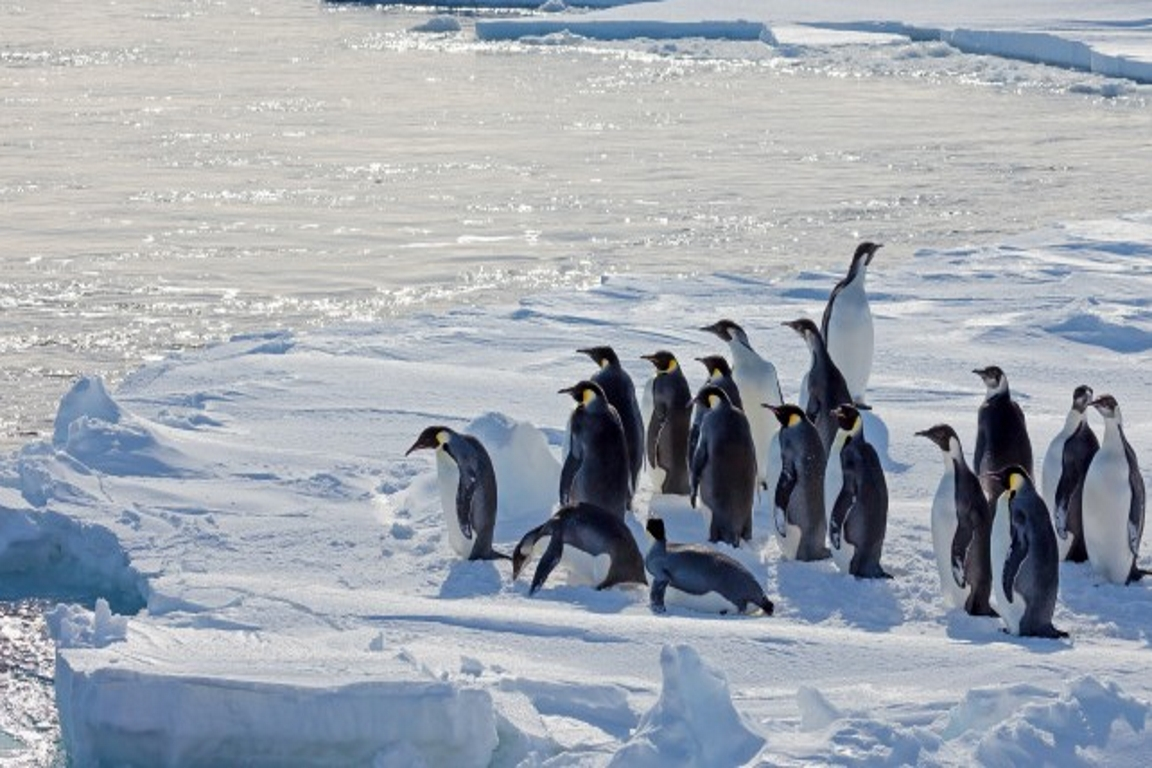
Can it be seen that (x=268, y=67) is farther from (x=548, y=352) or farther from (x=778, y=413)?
(x=778, y=413)

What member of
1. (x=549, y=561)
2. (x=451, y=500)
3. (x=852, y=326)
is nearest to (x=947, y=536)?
(x=549, y=561)

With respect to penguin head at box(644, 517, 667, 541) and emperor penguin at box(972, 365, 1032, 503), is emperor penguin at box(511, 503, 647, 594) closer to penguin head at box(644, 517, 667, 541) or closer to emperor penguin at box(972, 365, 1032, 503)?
penguin head at box(644, 517, 667, 541)

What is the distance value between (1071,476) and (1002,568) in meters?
0.83

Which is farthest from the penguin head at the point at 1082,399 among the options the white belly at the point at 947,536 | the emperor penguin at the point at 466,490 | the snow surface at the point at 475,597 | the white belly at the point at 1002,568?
the emperor penguin at the point at 466,490

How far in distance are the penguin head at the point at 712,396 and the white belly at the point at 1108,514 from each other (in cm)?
119

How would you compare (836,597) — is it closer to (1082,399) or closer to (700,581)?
(700,581)

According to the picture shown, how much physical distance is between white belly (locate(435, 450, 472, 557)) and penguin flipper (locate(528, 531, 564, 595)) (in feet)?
1.22

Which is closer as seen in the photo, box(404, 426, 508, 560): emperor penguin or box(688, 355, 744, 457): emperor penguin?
box(404, 426, 508, 560): emperor penguin

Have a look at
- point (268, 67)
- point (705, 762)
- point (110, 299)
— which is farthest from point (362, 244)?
point (268, 67)

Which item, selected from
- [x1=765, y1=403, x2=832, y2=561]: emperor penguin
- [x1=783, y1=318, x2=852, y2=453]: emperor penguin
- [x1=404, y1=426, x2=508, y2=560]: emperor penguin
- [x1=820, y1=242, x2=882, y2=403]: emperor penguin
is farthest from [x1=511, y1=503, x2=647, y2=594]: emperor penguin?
[x1=820, y1=242, x2=882, y2=403]: emperor penguin

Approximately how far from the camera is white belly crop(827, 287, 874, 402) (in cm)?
804

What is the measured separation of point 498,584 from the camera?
5.95 m

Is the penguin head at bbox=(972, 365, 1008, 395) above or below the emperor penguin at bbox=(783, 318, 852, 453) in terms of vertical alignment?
above

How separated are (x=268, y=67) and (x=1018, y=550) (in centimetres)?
2125
